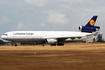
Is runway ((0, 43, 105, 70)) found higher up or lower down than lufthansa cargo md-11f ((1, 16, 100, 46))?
lower down

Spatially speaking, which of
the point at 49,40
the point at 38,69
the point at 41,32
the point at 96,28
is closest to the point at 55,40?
the point at 49,40

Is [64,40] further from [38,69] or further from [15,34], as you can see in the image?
[38,69]

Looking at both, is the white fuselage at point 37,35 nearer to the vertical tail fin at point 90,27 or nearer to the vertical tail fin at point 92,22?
the vertical tail fin at point 90,27

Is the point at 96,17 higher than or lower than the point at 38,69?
higher

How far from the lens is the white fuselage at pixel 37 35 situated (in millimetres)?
43469

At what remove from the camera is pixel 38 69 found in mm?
8359

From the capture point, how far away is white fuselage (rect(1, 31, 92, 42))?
43.5 metres

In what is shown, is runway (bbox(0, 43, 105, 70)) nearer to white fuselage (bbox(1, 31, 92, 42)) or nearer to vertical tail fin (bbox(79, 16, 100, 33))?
white fuselage (bbox(1, 31, 92, 42))

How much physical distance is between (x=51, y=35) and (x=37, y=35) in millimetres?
4240

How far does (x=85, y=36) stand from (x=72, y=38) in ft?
16.1

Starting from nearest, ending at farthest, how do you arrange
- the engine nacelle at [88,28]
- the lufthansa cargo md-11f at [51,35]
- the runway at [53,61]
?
the runway at [53,61] → the lufthansa cargo md-11f at [51,35] → the engine nacelle at [88,28]

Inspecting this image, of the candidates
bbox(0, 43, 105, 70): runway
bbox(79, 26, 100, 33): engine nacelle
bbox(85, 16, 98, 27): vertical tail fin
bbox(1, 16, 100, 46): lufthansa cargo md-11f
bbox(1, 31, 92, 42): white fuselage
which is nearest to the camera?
bbox(0, 43, 105, 70): runway

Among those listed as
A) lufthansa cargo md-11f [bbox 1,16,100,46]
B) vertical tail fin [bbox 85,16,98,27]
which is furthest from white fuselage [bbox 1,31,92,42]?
vertical tail fin [bbox 85,16,98,27]

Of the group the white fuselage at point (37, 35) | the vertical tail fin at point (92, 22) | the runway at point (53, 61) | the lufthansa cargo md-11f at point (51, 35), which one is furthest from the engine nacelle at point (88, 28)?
the runway at point (53, 61)
